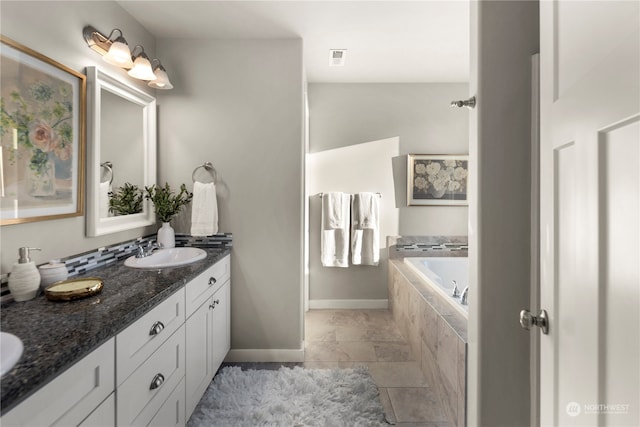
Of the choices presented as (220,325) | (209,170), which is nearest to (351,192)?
(209,170)

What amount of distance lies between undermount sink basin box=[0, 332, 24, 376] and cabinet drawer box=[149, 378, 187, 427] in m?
0.69

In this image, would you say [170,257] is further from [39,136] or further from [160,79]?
[160,79]

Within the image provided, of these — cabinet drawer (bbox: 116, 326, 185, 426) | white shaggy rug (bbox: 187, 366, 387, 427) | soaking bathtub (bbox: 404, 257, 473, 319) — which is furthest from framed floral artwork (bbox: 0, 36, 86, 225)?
soaking bathtub (bbox: 404, 257, 473, 319)

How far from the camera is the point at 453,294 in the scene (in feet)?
7.66

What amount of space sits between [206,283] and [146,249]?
0.59 meters

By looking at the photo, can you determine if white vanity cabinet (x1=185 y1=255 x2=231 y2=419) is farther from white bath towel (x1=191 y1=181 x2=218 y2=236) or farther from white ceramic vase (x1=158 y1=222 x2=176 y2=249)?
white ceramic vase (x1=158 y1=222 x2=176 y2=249)

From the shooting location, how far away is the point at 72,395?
90 centimetres

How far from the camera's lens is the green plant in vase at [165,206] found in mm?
2313

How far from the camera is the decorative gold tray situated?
1.25 meters

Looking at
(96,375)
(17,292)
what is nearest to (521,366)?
(96,375)

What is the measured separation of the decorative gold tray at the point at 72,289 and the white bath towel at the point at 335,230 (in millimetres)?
2340

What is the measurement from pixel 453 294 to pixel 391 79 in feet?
7.47

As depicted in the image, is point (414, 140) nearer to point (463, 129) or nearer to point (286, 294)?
point (463, 129)

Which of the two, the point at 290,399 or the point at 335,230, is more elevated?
the point at 335,230
